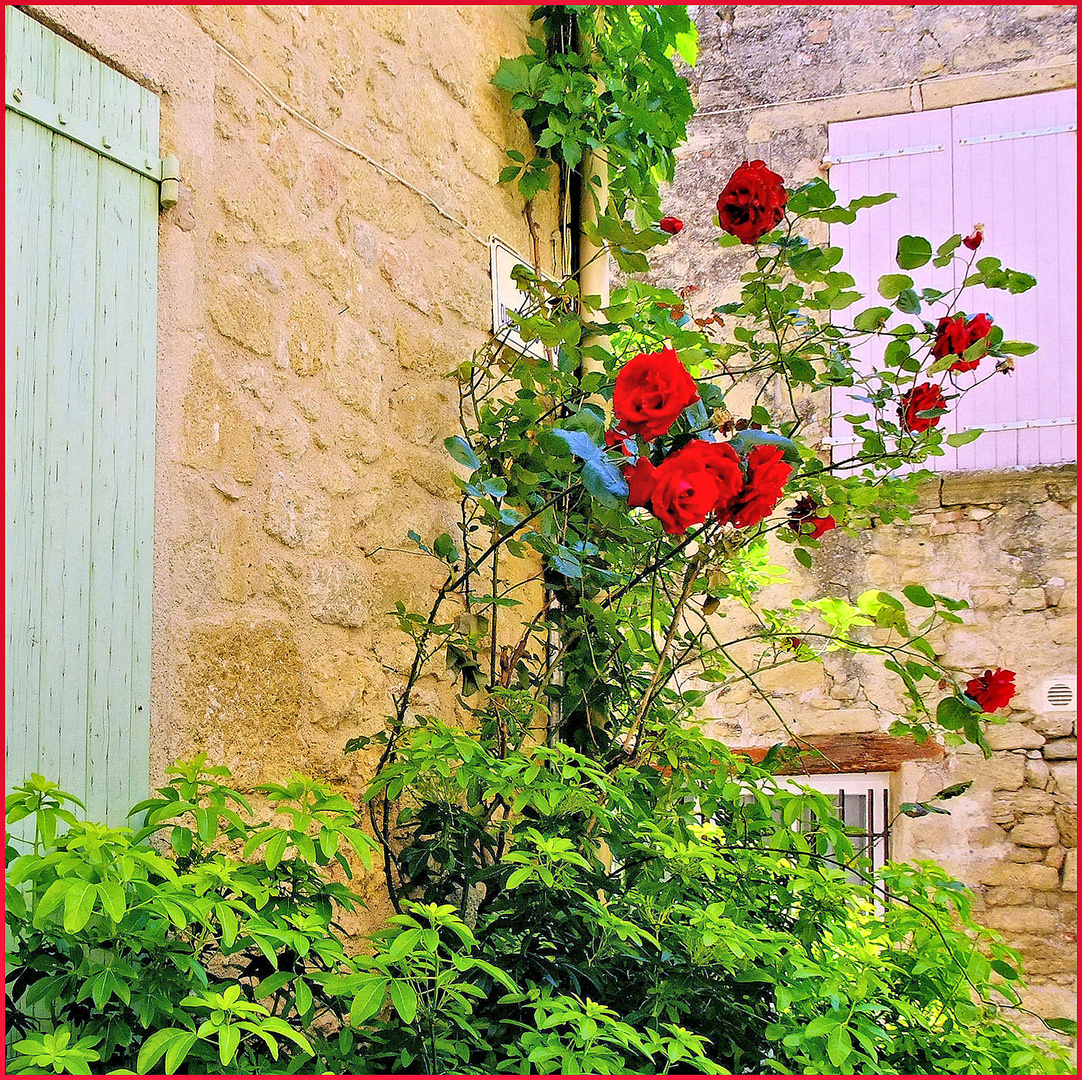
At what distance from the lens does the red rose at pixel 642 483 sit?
1.55 m

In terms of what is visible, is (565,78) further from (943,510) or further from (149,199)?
(943,510)

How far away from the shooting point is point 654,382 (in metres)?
1.56

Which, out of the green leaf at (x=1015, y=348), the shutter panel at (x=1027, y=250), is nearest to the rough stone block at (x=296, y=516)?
the green leaf at (x=1015, y=348)

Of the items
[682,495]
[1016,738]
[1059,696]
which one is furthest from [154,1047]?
[1059,696]

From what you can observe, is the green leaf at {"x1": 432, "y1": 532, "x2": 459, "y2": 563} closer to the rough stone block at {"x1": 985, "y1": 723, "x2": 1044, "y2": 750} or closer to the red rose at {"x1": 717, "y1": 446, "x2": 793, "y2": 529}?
the red rose at {"x1": 717, "y1": 446, "x2": 793, "y2": 529}

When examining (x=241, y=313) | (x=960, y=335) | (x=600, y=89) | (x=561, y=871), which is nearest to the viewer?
(x=561, y=871)

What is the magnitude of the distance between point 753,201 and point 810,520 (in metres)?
0.69

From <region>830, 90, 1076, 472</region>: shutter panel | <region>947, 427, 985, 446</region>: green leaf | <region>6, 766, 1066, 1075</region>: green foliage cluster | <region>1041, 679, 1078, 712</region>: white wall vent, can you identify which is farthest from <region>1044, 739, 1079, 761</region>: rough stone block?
<region>947, 427, 985, 446</region>: green leaf

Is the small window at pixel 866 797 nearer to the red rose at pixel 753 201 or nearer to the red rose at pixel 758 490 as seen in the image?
the red rose at pixel 753 201

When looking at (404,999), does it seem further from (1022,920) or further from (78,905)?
(1022,920)

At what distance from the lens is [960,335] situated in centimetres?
206

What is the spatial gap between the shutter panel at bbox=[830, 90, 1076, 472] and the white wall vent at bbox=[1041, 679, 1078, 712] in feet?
3.49

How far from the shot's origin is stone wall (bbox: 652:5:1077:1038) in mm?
4855

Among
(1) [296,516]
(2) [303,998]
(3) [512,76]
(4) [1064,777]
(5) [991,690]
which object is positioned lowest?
(4) [1064,777]
